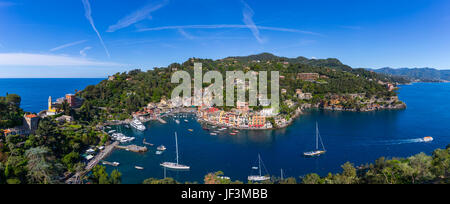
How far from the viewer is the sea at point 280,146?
483 inches

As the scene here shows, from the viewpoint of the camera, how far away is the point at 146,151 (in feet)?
48.8

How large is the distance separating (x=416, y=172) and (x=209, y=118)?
17121mm

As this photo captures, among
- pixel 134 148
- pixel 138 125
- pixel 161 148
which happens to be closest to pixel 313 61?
pixel 138 125

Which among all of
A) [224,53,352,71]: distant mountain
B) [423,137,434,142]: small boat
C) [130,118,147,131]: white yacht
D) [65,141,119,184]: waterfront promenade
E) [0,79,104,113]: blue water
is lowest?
[65,141,119,184]: waterfront promenade

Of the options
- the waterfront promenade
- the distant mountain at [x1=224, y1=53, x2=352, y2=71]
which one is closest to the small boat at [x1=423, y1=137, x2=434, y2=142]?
the waterfront promenade

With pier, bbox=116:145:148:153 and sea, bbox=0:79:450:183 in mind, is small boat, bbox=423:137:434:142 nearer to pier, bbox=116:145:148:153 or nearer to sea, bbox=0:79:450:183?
sea, bbox=0:79:450:183

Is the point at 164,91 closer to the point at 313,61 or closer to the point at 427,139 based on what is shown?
the point at 427,139

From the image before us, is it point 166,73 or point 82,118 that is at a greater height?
point 166,73

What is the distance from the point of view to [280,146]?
51.8 feet

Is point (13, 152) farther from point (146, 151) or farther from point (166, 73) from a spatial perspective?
point (166, 73)

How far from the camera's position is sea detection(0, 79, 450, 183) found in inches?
483

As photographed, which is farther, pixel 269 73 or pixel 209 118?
pixel 269 73

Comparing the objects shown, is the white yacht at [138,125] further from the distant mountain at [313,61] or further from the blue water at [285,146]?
the distant mountain at [313,61]

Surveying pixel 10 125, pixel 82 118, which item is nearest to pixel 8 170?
pixel 10 125
